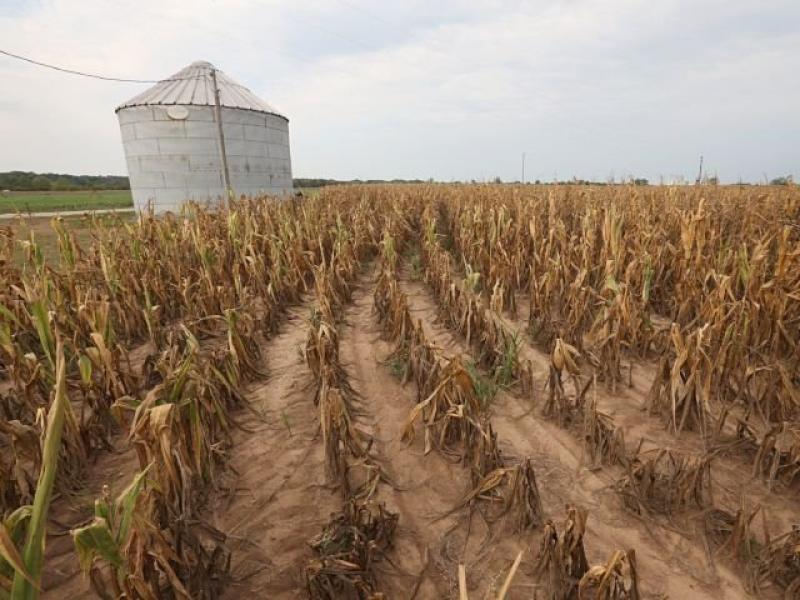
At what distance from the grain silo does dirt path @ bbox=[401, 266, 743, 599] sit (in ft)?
42.6

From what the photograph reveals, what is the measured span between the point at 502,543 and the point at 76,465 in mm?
2259

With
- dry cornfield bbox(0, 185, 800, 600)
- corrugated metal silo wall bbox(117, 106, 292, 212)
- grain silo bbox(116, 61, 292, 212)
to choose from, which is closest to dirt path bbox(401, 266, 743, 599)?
dry cornfield bbox(0, 185, 800, 600)

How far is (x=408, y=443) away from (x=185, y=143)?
14619 millimetres

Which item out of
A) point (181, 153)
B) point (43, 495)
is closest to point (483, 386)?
point (43, 495)

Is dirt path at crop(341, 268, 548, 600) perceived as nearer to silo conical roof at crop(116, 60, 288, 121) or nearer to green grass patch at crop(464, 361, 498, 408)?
green grass patch at crop(464, 361, 498, 408)

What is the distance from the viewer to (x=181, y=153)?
14109mm

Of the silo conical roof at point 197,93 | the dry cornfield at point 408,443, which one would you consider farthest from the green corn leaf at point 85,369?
the silo conical roof at point 197,93

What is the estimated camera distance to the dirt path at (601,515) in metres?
1.79

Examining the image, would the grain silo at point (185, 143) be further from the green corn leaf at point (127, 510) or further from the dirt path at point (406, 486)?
the green corn leaf at point (127, 510)

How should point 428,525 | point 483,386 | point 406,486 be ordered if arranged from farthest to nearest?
point 483,386 → point 406,486 → point 428,525

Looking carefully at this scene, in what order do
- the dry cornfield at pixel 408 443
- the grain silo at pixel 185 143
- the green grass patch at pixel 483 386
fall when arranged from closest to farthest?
1. the dry cornfield at pixel 408 443
2. the green grass patch at pixel 483 386
3. the grain silo at pixel 185 143

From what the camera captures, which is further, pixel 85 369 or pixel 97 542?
pixel 85 369

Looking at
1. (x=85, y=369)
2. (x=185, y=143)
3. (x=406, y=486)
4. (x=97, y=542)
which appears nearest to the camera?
(x=97, y=542)

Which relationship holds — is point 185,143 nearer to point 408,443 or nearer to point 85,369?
point 85,369
